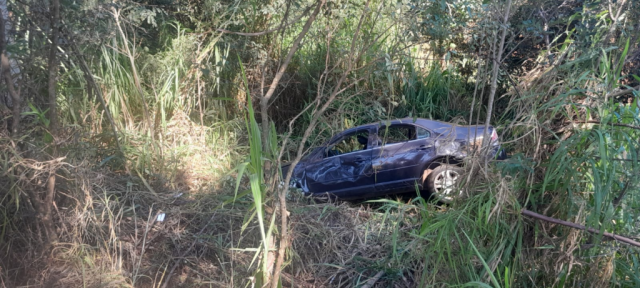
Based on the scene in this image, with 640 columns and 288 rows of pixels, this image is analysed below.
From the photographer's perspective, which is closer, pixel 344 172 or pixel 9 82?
pixel 9 82

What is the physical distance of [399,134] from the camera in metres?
7.78

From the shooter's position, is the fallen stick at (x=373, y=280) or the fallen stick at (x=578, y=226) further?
the fallen stick at (x=373, y=280)

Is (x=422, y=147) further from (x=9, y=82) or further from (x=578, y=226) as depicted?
(x=9, y=82)

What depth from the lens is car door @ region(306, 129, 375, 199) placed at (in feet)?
23.9

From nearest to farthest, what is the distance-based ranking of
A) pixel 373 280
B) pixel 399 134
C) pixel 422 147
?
pixel 373 280 → pixel 422 147 → pixel 399 134

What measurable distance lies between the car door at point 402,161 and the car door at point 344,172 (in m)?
0.12

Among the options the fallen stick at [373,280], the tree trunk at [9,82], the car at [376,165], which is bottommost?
the fallen stick at [373,280]

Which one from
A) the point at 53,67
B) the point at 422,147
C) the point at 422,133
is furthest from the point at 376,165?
the point at 53,67

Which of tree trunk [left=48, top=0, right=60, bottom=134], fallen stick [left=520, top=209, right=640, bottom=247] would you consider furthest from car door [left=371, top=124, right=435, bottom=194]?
tree trunk [left=48, top=0, right=60, bottom=134]

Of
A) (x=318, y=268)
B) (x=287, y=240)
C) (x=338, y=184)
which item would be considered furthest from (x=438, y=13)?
(x=287, y=240)

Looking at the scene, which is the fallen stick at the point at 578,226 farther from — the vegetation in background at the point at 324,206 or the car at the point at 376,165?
the car at the point at 376,165

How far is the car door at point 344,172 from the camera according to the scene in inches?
287

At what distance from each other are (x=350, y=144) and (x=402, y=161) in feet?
3.88

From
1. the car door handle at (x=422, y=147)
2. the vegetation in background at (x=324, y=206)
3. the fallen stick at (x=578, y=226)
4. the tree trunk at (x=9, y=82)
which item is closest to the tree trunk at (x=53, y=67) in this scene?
the vegetation in background at (x=324, y=206)
